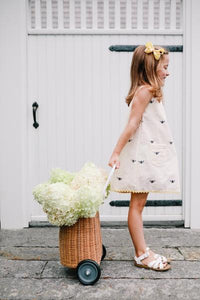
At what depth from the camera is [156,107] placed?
292cm

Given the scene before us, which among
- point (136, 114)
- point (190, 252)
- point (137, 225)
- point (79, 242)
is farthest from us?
point (190, 252)

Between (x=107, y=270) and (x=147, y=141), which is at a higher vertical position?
(x=147, y=141)

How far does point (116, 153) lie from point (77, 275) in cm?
83

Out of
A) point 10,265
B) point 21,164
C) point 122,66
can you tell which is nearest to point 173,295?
point 10,265

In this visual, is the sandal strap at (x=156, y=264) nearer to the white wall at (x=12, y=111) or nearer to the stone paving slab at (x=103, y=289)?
the stone paving slab at (x=103, y=289)

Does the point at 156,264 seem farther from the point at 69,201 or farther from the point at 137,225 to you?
the point at 69,201

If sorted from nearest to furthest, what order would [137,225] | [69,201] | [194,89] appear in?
[69,201]
[137,225]
[194,89]

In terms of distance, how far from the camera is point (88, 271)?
2697 millimetres

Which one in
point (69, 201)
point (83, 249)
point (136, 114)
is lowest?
point (83, 249)

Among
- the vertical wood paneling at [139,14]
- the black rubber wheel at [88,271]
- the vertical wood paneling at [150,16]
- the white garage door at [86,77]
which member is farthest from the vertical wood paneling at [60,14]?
the black rubber wheel at [88,271]

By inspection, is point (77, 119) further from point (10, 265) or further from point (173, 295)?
point (173, 295)

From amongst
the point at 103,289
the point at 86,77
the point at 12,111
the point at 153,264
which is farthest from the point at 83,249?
the point at 86,77

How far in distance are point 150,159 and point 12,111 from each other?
1.70 m

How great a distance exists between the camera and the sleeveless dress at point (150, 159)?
113 inches
